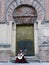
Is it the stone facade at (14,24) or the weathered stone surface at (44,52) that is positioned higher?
the stone facade at (14,24)

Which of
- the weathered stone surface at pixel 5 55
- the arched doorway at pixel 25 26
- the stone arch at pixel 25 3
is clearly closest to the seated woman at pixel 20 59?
the weathered stone surface at pixel 5 55

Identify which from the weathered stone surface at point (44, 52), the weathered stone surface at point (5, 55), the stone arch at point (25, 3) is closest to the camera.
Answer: the weathered stone surface at point (44, 52)

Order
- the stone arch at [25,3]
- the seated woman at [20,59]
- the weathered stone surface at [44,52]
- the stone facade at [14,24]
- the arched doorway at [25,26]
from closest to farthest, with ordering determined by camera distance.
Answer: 1. the seated woman at [20,59]
2. the weathered stone surface at [44,52]
3. the stone facade at [14,24]
4. the stone arch at [25,3]
5. the arched doorway at [25,26]

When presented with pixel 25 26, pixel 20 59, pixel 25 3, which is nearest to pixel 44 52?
pixel 20 59

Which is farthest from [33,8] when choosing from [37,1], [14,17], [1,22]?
[1,22]

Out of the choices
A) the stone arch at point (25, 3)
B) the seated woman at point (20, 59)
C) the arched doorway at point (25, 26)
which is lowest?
the seated woman at point (20, 59)

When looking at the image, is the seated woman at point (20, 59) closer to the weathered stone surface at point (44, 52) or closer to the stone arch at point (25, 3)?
the weathered stone surface at point (44, 52)

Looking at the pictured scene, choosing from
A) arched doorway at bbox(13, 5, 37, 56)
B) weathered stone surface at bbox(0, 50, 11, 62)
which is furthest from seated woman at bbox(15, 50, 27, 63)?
arched doorway at bbox(13, 5, 37, 56)

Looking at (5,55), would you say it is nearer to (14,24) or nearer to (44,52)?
(14,24)

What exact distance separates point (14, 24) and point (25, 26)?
897 mm

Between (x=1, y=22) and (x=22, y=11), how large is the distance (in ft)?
6.06

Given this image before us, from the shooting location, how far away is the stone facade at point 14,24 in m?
14.5

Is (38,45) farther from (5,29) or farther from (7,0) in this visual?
(7,0)

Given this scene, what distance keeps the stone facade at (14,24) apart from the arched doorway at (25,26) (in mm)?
335
